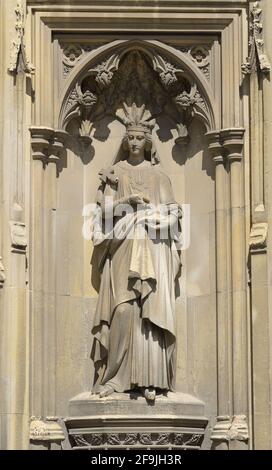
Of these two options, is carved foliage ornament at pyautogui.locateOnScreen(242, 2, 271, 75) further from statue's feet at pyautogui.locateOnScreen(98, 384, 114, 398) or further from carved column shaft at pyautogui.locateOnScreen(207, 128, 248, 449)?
statue's feet at pyautogui.locateOnScreen(98, 384, 114, 398)

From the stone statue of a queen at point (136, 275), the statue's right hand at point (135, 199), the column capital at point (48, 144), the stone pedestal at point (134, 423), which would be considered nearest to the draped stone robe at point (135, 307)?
the stone statue of a queen at point (136, 275)

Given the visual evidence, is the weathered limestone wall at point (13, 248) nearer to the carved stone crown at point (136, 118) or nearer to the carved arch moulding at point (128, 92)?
the carved arch moulding at point (128, 92)

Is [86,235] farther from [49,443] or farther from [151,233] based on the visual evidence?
[49,443]

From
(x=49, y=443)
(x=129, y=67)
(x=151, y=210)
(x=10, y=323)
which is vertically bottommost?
(x=49, y=443)

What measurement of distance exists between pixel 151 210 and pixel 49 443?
289 centimetres

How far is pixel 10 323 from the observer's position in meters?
19.3

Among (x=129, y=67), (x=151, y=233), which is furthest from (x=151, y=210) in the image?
(x=129, y=67)

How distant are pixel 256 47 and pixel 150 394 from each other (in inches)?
160

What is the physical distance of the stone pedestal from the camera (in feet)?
64.9

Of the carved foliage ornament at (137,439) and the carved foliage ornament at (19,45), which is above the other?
the carved foliage ornament at (19,45)

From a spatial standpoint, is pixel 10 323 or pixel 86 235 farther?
pixel 86 235

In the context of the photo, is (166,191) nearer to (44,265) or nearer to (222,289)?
(222,289)

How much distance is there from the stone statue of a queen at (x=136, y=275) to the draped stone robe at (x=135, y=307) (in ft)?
0.04

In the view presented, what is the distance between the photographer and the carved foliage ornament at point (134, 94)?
20594 mm
